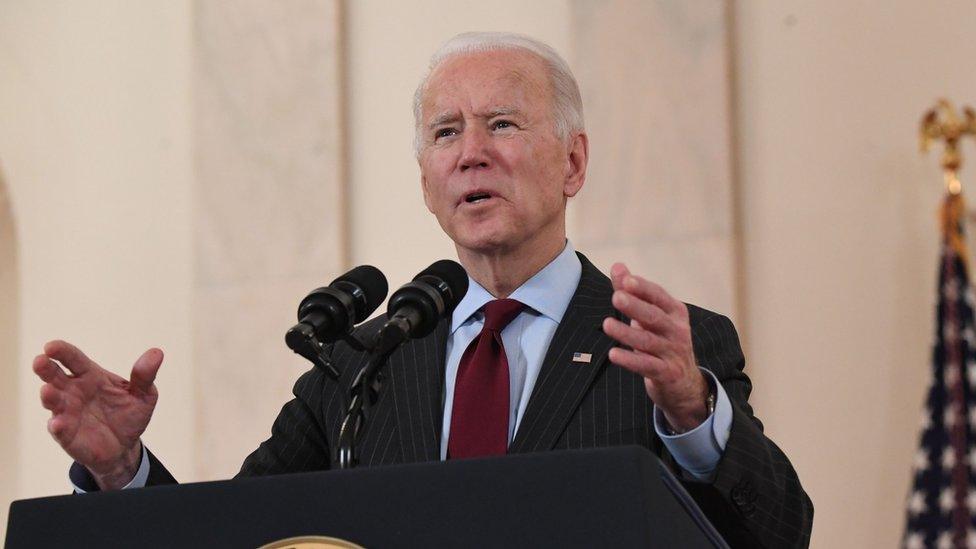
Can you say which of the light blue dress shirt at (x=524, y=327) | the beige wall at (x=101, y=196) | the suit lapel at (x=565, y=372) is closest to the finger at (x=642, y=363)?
the suit lapel at (x=565, y=372)

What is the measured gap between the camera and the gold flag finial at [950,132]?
5.11 meters

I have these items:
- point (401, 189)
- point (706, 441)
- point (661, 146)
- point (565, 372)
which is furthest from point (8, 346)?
point (706, 441)

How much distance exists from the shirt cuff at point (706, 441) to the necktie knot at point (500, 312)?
76 cm

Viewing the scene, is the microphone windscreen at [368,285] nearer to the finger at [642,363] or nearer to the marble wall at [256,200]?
the finger at [642,363]

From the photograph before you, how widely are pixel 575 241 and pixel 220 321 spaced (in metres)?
1.90

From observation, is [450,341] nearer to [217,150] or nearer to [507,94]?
[507,94]

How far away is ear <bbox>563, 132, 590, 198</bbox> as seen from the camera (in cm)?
339

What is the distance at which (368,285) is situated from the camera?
2.46 meters

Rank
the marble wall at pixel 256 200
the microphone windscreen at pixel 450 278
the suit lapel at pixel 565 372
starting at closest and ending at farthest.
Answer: the microphone windscreen at pixel 450 278, the suit lapel at pixel 565 372, the marble wall at pixel 256 200

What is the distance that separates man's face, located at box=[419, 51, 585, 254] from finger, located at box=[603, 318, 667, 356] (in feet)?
3.30

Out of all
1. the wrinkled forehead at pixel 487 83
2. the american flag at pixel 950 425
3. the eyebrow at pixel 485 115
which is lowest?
the american flag at pixel 950 425

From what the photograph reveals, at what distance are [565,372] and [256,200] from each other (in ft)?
13.3

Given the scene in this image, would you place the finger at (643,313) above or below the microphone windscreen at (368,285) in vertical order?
below

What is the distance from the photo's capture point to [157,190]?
23.0 feet
